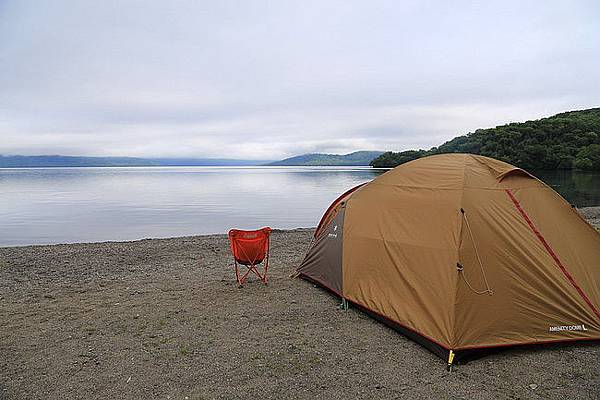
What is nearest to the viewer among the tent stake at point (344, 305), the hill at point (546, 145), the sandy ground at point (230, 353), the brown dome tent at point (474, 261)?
the sandy ground at point (230, 353)

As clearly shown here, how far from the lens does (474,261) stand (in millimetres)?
5156

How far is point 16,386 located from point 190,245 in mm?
9262

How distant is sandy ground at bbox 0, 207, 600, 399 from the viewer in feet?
14.0

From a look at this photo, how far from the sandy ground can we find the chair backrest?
55 cm

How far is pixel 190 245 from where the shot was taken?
44.4 feet

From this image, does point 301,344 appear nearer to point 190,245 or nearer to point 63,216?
point 190,245

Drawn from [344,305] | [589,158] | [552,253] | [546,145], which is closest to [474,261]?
[552,253]

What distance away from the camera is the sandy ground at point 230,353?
4.25 meters

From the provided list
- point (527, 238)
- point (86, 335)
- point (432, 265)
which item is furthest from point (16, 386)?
point (527, 238)

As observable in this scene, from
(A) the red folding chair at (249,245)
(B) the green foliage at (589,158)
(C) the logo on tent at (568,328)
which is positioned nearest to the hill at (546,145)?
(B) the green foliage at (589,158)

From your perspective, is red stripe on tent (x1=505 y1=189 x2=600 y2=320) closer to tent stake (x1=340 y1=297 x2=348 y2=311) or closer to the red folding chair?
tent stake (x1=340 y1=297 x2=348 y2=311)

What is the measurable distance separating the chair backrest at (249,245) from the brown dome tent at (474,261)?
183cm

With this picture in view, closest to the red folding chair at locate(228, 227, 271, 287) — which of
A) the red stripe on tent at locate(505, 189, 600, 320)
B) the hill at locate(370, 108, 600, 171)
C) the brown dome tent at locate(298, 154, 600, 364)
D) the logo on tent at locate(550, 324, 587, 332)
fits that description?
the brown dome tent at locate(298, 154, 600, 364)

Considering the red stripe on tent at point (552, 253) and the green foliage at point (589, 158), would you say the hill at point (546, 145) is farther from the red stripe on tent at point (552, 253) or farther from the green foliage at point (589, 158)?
the red stripe on tent at point (552, 253)
